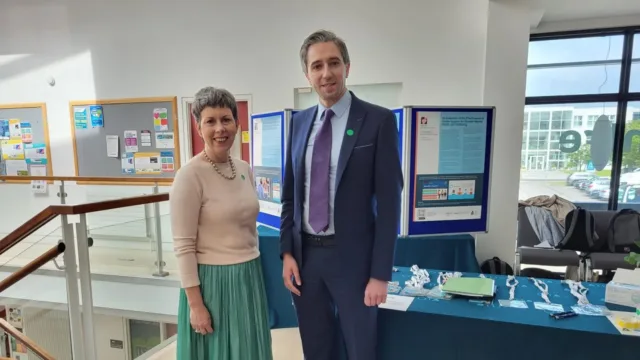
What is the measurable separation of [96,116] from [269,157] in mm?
3133

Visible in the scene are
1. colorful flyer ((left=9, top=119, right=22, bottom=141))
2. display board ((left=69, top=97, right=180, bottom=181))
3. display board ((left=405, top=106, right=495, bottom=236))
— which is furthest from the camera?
colorful flyer ((left=9, top=119, right=22, bottom=141))

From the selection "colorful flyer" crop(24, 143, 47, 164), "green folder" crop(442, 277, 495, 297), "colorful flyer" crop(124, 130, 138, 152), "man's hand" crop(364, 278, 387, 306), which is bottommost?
"green folder" crop(442, 277, 495, 297)

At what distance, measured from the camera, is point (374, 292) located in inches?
49.3

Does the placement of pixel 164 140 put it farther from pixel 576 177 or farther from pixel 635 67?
pixel 635 67

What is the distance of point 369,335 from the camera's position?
1.34m

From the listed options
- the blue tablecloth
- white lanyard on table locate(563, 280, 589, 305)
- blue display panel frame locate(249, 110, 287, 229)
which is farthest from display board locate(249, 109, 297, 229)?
white lanyard on table locate(563, 280, 589, 305)

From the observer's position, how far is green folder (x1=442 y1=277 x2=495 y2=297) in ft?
5.45

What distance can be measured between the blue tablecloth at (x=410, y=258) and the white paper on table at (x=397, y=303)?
1.04m

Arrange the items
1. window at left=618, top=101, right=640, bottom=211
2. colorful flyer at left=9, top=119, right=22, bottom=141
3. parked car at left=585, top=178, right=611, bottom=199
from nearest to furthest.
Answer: window at left=618, top=101, right=640, bottom=211
parked car at left=585, top=178, right=611, bottom=199
colorful flyer at left=9, top=119, right=22, bottom=141

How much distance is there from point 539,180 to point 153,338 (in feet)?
15.0

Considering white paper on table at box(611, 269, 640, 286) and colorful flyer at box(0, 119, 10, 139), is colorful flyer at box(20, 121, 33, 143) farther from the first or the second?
white paper on table at box(611, 269, 640, 286)

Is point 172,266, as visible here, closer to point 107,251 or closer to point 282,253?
point 107,251

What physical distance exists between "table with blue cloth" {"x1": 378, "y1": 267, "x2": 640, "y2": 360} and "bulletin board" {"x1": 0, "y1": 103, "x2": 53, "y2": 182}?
17.3ft

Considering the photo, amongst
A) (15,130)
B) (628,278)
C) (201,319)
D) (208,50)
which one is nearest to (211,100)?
(201,319)
